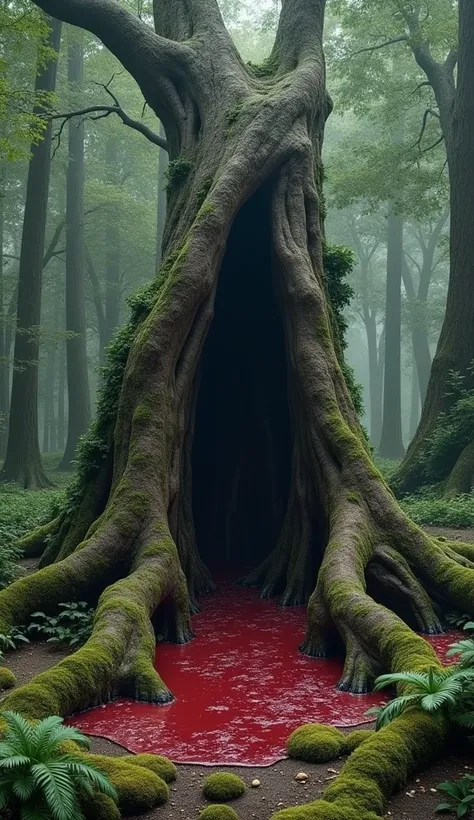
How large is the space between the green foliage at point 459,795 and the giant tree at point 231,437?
28 cm

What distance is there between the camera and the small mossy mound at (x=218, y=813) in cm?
410

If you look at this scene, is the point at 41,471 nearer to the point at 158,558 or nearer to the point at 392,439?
the point at 158,558

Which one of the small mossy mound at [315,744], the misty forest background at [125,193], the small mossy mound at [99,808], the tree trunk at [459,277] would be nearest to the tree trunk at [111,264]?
the misty forest background at [125,193]

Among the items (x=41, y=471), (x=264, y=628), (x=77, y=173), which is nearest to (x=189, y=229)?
(x=264, y=628)

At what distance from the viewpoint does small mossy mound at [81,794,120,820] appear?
4062mm

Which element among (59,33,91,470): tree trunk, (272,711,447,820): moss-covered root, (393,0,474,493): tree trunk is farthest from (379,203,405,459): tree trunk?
(272,711,447,820): moss-covered root

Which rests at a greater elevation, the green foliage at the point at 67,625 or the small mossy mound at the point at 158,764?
the green foliage at the point at 67,625

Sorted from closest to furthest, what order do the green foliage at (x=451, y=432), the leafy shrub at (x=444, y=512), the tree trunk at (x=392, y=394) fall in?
the leafy shrub at (x=444, y=512) < the green foliage at (x=451, y=432) < the tree trunk at (x=392, y=394)

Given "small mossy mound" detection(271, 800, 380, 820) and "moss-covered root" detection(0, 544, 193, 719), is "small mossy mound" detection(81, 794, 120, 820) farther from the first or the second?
"moss-covered root" detection(0, 544, 193, 719)

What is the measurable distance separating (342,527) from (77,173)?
2510cm

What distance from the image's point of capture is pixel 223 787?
449cm

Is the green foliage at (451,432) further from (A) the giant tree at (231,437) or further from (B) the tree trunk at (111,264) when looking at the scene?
(B) the tree trunk at (111,264)

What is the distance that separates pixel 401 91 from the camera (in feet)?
81.7

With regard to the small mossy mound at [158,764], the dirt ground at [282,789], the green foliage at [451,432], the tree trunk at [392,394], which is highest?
the tree trunk at [392,394]
